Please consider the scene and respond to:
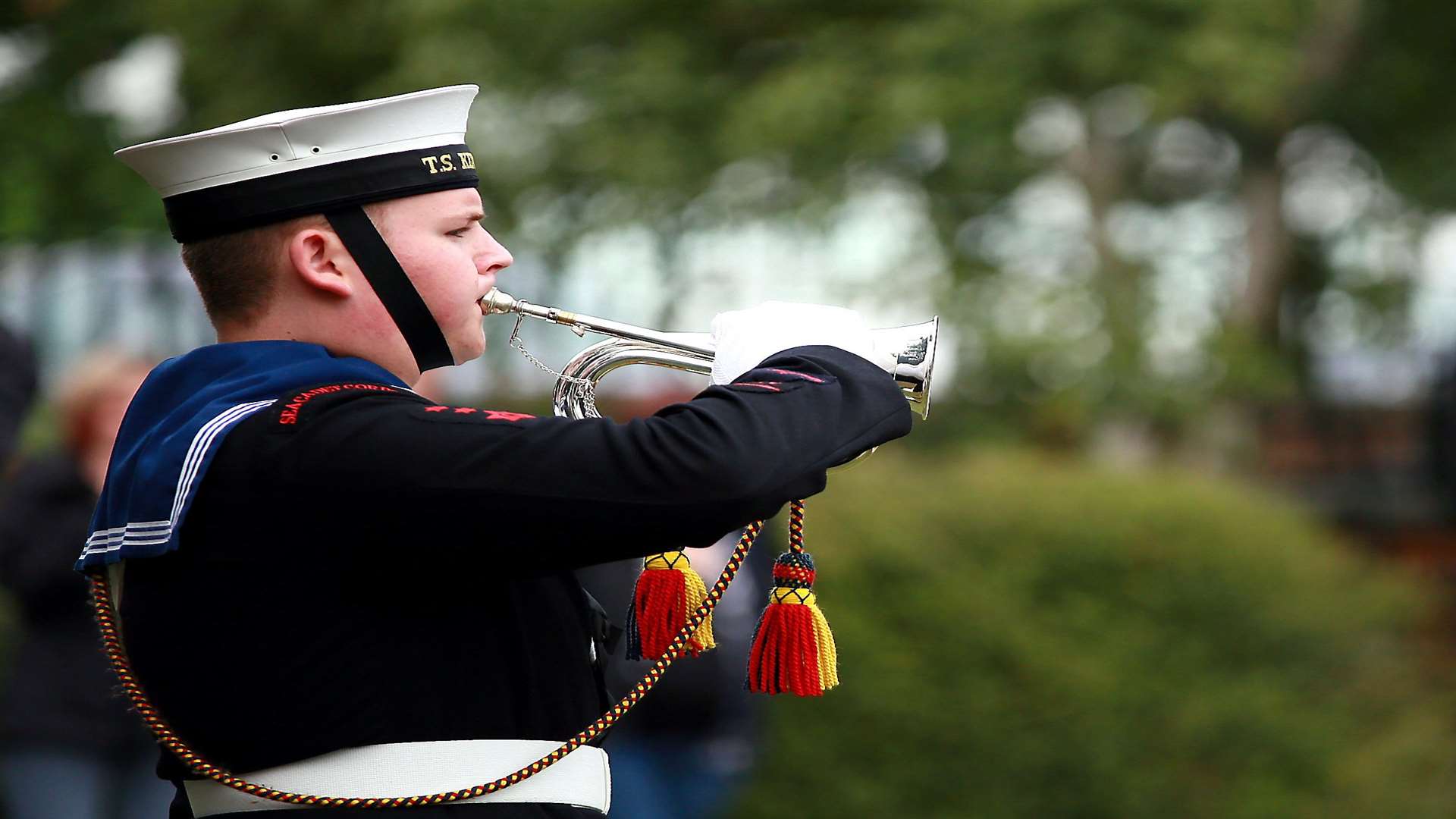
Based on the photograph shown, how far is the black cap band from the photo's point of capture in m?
1.74

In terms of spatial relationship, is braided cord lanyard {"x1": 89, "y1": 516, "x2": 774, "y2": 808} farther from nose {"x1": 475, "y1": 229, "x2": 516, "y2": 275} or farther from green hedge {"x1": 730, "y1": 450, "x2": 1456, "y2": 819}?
green hedge {"x1": 730, "y1": 450, "x2": 1456, "y2": 819}

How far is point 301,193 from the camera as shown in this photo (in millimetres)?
1742

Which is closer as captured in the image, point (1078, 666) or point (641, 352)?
point (641, 352)

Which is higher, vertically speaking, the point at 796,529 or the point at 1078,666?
the point at 796,529

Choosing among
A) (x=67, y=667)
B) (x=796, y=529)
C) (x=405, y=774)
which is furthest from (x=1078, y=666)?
(x=405, y=774)

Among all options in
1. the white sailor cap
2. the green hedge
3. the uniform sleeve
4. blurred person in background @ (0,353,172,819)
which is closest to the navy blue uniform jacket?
the uniform sleeve

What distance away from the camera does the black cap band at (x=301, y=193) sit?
5.72ft

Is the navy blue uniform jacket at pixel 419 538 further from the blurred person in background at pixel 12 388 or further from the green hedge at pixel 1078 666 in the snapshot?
the green hedge at pixel 1078 666

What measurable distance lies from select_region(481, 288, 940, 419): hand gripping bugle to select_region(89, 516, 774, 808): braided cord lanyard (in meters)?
0.20

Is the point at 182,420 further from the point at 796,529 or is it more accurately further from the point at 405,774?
the point at 796,529

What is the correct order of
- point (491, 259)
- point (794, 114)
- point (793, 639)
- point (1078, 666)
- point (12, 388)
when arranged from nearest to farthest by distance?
point (491, 259) → point (793, 639) → point (12, 388) → point (1078, 666) → point (794, 114)

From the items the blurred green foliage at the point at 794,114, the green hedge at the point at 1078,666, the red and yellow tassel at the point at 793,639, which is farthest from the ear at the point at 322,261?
the blurred green foliage at the point at 794,114

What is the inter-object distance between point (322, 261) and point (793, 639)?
26.2 inches

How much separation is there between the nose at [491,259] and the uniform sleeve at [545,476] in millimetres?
245
